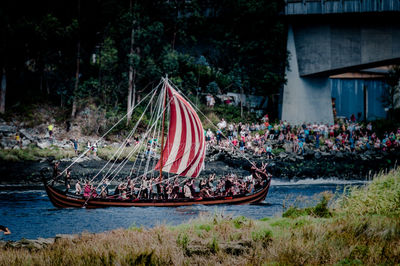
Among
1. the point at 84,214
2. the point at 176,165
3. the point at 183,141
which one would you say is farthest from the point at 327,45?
the point at 84,214

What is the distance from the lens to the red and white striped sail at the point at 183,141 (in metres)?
21.5

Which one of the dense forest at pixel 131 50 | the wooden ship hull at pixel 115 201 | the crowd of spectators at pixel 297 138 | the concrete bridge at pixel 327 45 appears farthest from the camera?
the concrete bridge at pixel 327 45

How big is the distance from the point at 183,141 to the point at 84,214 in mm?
5952

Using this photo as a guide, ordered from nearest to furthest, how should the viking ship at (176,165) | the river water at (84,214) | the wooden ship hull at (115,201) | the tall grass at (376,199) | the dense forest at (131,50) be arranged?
the tall grass at (376,199) < the river water at (84,214) < the wooden ship hull at (115,201) < the viking ship at (176,165) < the dense forest at (131,50)

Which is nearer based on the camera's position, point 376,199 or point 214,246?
point 214,246

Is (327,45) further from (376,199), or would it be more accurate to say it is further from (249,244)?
(249,244)

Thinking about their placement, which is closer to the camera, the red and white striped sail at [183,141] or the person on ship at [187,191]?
Answer: the red and white striped sail at [183,141]

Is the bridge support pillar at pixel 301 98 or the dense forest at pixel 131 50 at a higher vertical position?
the dense forest at pixel 131 50

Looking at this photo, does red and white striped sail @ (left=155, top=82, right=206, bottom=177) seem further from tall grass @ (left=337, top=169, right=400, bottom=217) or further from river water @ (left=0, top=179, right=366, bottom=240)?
tall grass @ (left=337, top=169, right=400, bottom=217)

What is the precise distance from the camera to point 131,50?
38594 mm

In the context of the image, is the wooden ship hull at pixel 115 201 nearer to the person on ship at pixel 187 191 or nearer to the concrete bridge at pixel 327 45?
the person on ship at pixel 187 191

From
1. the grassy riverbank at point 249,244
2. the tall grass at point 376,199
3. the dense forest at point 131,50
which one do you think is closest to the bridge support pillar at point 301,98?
the dense forest at point 131,50

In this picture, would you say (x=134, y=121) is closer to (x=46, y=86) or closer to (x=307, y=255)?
(x=46, y=86)

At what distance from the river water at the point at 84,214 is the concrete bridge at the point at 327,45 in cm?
1853
